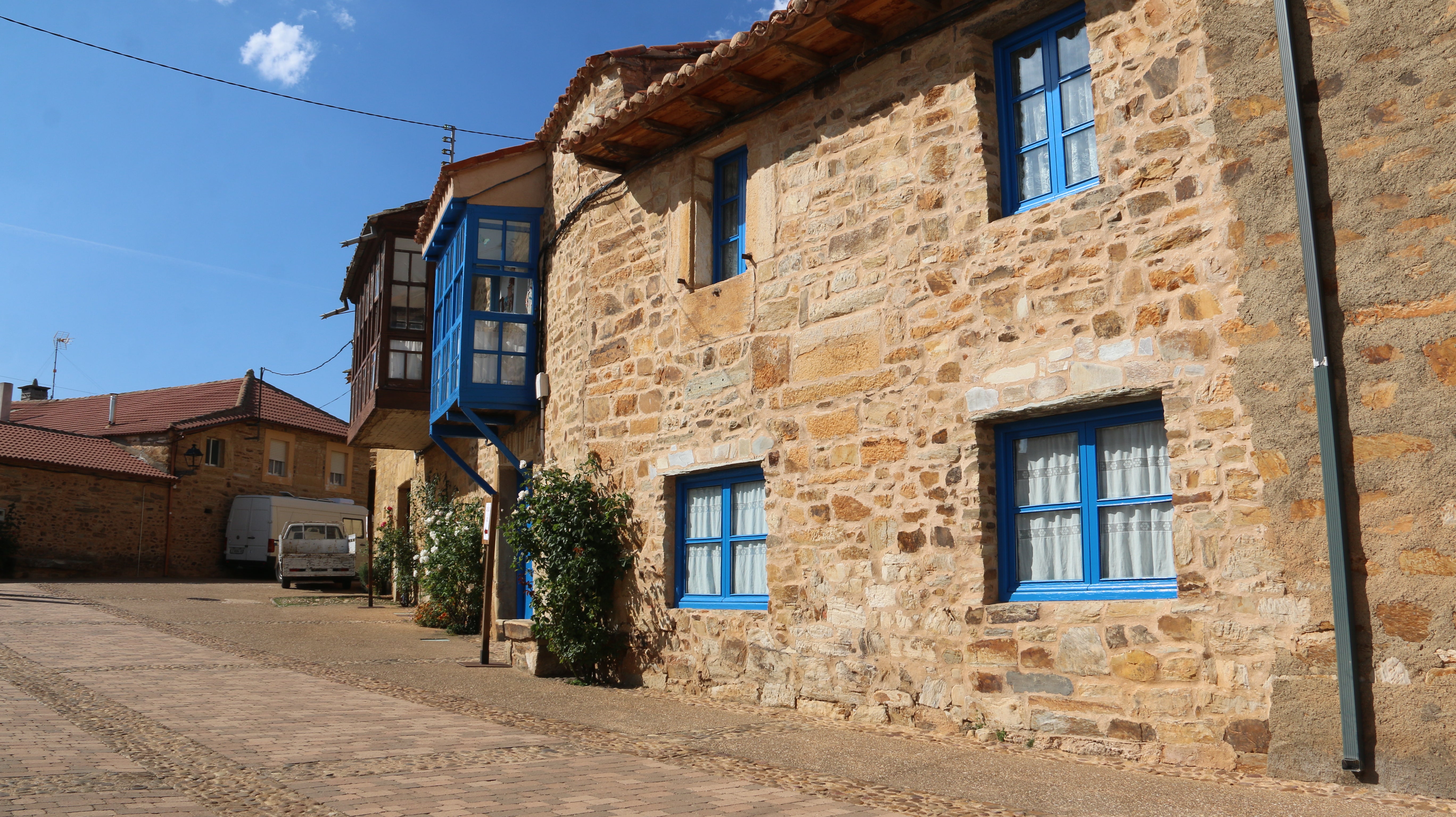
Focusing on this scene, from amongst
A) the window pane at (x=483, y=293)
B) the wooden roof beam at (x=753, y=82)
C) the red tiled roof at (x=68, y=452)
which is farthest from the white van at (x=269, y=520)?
the wooden roof beam at (x=753, y=82)

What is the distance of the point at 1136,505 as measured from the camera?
562 centimetres

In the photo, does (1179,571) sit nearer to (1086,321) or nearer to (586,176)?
(1086,321)

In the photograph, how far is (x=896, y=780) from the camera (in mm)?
4996

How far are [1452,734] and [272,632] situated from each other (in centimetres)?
1144

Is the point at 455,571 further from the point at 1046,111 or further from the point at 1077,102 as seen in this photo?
the point at 1077,102

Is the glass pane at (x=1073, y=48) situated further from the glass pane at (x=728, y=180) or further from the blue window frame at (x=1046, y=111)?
the glass pane at (x=728, y=180)

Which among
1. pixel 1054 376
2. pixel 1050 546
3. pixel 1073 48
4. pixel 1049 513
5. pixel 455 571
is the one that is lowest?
pixel 455 571

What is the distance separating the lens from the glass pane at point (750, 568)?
784 centimetres

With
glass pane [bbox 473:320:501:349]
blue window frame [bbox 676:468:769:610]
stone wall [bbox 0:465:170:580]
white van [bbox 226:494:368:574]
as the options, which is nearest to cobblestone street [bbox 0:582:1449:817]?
blue window frame [bbox 676:468:769:610]

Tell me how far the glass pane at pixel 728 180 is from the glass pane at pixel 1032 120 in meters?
2.68

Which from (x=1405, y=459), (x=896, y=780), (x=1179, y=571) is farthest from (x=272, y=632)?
(x=1405, y=459)

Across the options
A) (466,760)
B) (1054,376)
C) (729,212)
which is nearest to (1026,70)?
(1054,376)

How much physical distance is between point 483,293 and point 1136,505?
8.47 m

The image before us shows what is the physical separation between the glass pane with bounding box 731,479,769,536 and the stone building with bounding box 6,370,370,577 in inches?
778
